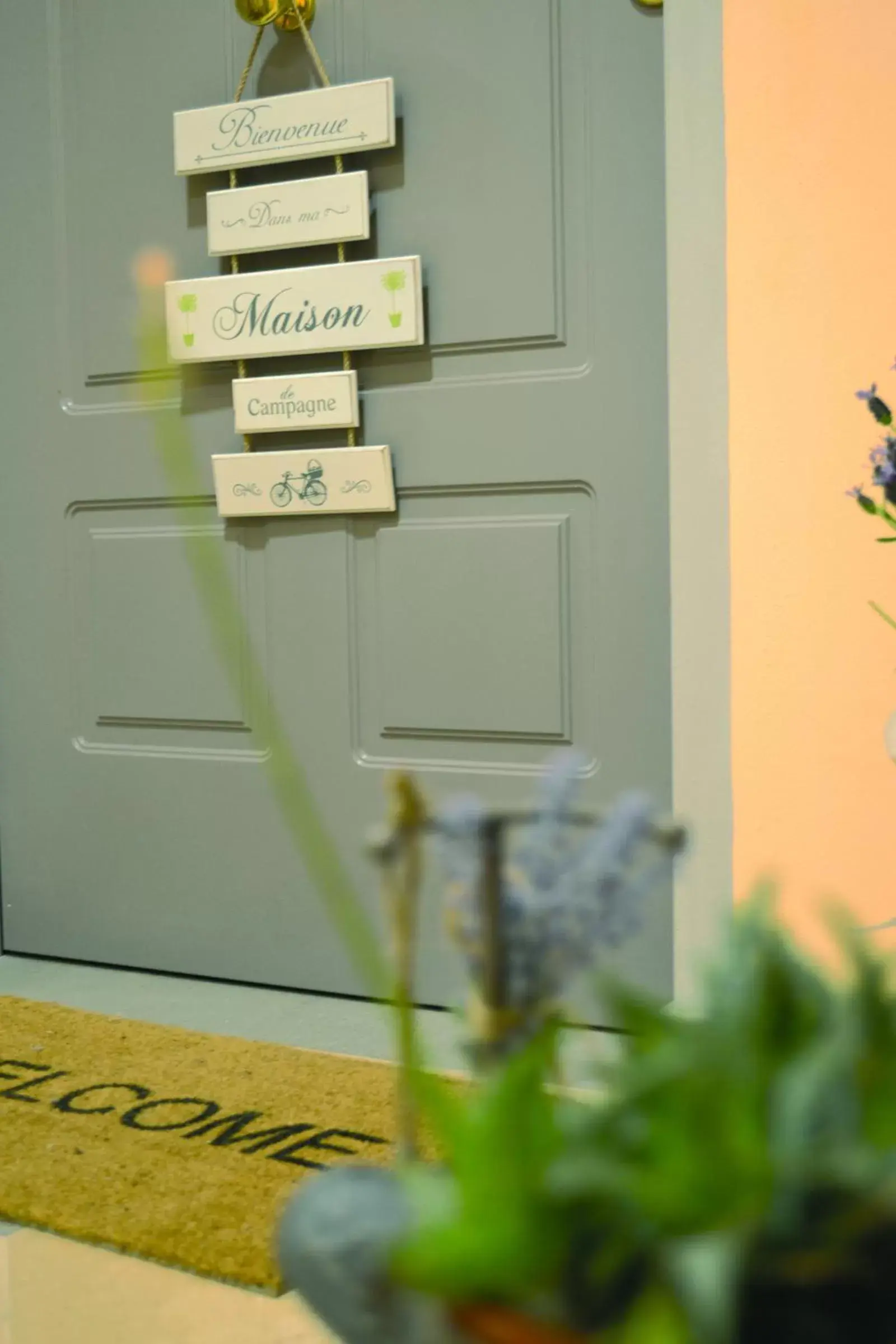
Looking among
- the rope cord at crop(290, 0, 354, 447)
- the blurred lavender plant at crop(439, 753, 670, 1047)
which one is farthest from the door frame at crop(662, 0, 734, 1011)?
the blurred lavender plant at crop(439, 753, 670, 1047)

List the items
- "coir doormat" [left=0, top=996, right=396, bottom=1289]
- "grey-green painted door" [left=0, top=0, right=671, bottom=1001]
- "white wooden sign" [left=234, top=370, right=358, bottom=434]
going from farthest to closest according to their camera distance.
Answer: "white wooden sign" [left=234, top=370, right=358, bottom=434] < "grey-green painted door" [left=0, top=0, right=671, bottom=1001] < "coir doormat" [left=0, top=996, right=396, bottom=1289]

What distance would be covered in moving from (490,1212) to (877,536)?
60.2 inches

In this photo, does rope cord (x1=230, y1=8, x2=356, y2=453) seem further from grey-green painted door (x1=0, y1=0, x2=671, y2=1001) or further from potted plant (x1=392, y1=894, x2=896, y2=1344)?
potted plant (x1=392, y1=894, x2=896, y2=1344)

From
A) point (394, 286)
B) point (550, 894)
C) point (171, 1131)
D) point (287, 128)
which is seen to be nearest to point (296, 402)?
point (394, 286)

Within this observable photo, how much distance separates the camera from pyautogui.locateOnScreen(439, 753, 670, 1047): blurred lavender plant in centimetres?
37

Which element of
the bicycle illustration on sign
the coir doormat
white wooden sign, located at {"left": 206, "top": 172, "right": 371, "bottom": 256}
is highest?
white wooden sign, located at {"left": 206, "top": 172, "right": 371, "bottom": 256}

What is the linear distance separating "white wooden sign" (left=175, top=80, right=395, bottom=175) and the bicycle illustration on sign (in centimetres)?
45

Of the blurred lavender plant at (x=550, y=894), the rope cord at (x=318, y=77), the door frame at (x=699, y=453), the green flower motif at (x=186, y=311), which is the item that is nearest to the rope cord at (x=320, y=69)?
Result: the rope cord at (x=318, y=77)

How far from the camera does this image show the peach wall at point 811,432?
1.68 meters

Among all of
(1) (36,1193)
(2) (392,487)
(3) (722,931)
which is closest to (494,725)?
(2) (392,487)

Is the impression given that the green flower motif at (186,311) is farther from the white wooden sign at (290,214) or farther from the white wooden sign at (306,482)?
the white wooden sign at (306,482)

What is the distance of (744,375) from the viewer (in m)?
1.80

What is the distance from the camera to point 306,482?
218 cm

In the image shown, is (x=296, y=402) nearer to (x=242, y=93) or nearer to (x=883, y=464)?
(x=242, y=93)
